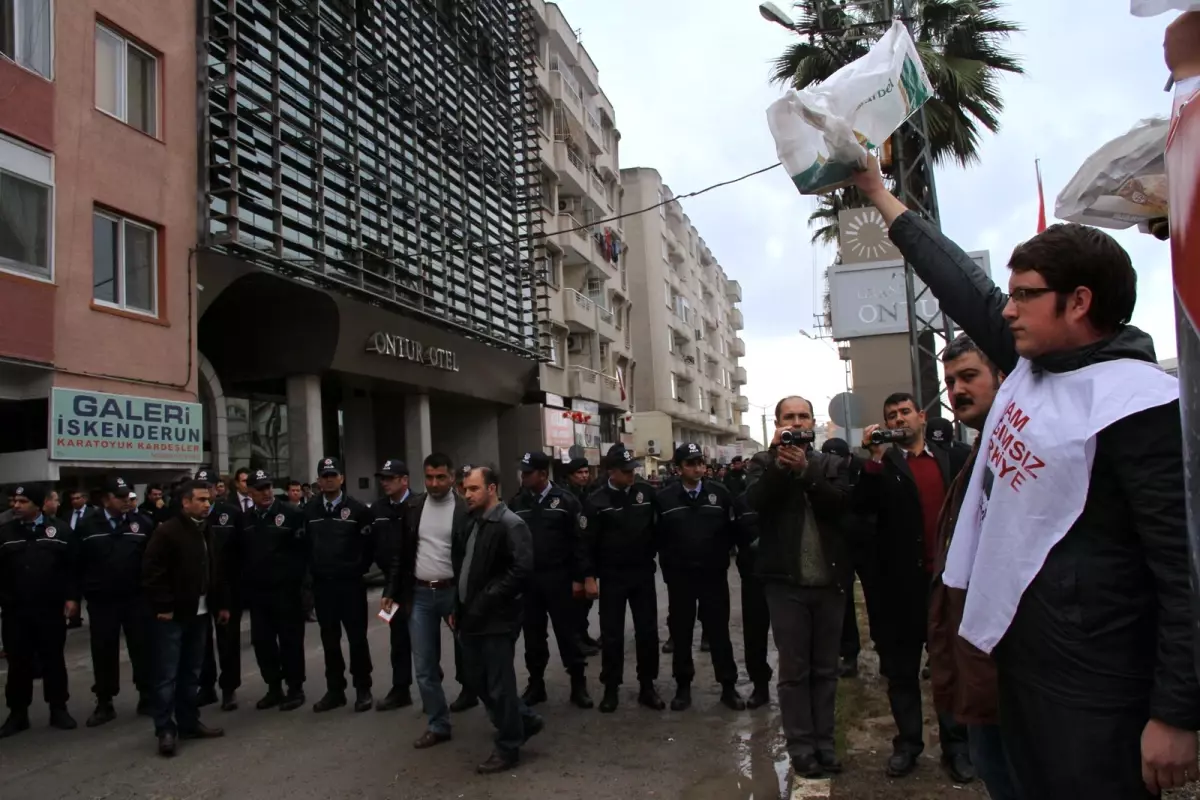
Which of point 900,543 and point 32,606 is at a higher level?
point 900,543

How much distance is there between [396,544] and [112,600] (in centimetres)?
244

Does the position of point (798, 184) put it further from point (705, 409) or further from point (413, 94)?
point (705, 409)

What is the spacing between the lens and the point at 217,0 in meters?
15.3

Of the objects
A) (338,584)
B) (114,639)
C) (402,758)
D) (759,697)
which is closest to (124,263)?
(114,639)

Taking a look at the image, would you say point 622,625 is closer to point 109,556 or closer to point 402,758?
point 402,758

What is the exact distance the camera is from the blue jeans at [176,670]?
6184mm

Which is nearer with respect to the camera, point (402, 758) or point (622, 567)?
point (402, 758)

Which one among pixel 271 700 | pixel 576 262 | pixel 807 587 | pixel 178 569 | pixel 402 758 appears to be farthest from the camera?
pixel 576 262

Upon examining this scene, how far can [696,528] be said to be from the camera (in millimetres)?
7000

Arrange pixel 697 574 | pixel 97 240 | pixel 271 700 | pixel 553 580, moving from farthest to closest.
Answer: pixel 97 240 < pixel 553 580 < pixel 271 700 < pixel 697 574

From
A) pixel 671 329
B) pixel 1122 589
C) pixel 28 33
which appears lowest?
pixel 1122 589

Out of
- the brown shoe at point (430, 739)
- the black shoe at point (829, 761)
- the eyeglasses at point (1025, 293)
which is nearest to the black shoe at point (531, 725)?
the brown shoe at point (430, 739)

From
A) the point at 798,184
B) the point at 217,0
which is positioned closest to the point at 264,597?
the point at 798,184

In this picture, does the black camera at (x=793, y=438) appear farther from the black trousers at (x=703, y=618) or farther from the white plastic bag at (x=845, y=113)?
the black trousers at (x=703, y=618)
